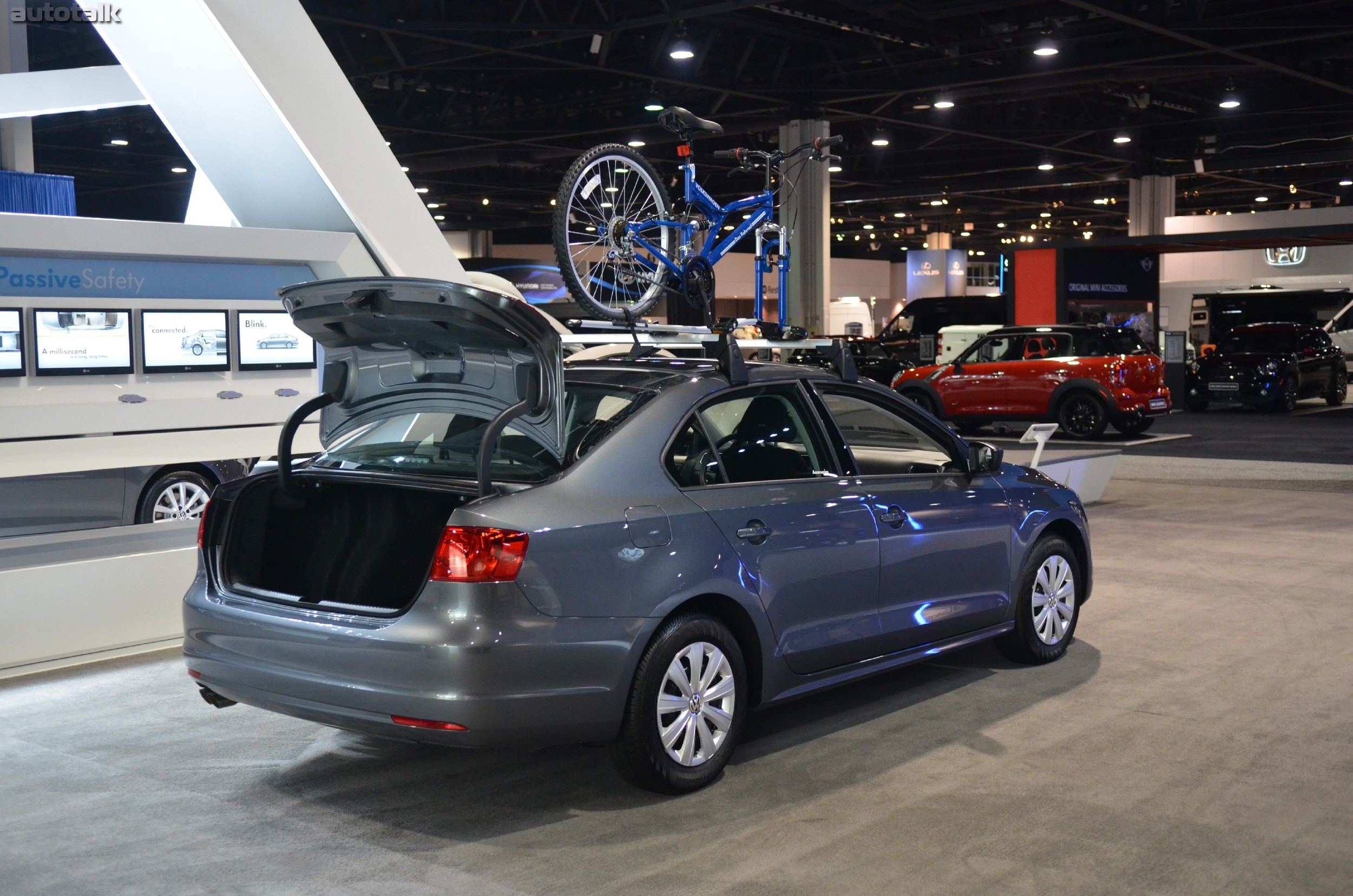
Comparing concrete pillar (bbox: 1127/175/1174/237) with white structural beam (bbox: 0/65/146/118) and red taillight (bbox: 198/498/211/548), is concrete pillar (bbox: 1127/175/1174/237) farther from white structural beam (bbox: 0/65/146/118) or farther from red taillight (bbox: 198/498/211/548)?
red taillight (bbox: 198/498/211/548)

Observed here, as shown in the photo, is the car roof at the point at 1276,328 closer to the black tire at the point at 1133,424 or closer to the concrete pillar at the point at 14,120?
the black tire at the point at 1133,424

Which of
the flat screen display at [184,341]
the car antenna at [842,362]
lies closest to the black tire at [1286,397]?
the flat screen display at [184,341]

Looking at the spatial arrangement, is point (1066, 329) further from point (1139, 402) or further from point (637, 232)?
point (637, 232)

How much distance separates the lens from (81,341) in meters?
7.29

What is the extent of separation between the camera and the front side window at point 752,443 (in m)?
4.33

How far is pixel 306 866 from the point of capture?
3623 mm

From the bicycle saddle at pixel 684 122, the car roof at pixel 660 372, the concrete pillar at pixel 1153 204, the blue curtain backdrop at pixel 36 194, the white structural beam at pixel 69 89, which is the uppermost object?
the concrete pillar at pixel 1153 204

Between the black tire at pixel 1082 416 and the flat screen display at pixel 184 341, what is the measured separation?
13511 millimetres

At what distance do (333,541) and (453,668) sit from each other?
927 mm

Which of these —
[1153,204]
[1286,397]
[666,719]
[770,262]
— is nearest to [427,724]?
[666,719]

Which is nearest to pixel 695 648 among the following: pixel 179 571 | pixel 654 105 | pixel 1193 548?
pixel 179 571

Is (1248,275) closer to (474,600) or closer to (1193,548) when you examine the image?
(1193,548)

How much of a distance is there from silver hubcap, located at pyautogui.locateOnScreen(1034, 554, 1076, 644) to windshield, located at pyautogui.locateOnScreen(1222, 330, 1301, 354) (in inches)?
828

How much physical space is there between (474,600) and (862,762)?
160cm
